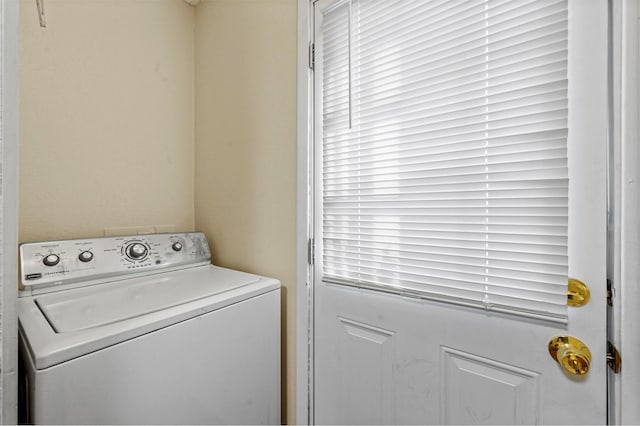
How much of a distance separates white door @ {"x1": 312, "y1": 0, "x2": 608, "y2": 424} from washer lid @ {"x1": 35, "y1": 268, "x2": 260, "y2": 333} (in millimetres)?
429

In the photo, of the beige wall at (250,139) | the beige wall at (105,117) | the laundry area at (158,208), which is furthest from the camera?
the beige wall at (250,139)

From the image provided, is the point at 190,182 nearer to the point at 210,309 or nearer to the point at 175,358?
the point at 210,309

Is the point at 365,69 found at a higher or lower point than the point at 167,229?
higher

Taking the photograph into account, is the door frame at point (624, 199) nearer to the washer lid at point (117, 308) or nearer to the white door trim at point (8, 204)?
the washer lid at point (117, 308)

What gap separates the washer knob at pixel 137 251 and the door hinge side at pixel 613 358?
1585mm

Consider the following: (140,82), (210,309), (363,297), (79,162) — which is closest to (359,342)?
(363,297)

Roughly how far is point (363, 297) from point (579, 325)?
0.60 metres

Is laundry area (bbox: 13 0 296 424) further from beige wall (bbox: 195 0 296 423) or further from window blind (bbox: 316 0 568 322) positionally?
window blind (bbox: 316 0 568 322)

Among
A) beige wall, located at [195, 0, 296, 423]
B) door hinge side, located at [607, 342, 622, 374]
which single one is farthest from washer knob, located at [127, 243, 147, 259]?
door hinge side, located at [607, 342, 622, 374]

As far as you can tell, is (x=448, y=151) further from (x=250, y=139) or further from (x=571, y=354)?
(x=250, y=139)

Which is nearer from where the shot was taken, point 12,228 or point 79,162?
point 12,228

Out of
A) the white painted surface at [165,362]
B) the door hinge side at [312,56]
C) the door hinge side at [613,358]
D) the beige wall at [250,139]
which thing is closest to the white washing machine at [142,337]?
the white painted surface at [165,362]

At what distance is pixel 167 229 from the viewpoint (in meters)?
1.57

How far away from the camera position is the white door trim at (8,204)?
55cm
